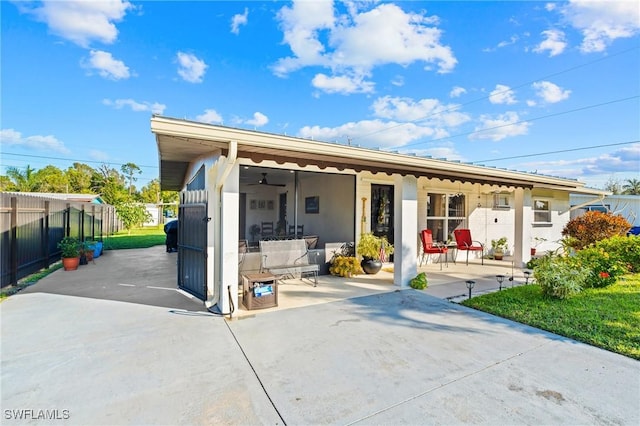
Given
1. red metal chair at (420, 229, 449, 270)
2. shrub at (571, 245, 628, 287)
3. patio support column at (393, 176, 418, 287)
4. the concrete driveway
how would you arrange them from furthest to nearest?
red metal chair at (420, 229, 449, 270) → patio support column at (393, 176, 418, 287) → shrub at (571, 245, 628, 287) → the concrete driveway

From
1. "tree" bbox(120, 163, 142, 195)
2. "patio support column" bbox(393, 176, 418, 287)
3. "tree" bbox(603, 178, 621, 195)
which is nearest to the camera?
"patio support column" bbox(393, 176, 418, 287)

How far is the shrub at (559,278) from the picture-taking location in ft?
16.1

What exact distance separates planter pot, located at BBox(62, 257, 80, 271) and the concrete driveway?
11.5ft

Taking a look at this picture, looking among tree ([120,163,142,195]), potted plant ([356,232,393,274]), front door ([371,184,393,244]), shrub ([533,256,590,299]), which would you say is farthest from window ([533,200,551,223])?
tree ([120,163,142,195])

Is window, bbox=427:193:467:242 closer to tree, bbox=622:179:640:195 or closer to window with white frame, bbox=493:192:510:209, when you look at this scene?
window with white frame, bbox=493:192:510:209

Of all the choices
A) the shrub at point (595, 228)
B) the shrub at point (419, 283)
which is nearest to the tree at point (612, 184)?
the shrub at point (595, 228)

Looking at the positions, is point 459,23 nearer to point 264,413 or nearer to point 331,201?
point 331,201

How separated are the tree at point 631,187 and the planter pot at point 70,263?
180ft

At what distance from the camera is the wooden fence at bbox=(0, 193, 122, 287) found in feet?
19.3

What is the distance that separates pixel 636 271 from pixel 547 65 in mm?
10401

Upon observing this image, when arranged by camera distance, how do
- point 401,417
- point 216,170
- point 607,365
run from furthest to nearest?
point 216,170, point 607,365, point 401,417

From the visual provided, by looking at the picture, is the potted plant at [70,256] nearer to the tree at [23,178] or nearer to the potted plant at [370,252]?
the potted plant at [370,252]

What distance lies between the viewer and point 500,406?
2.34 m

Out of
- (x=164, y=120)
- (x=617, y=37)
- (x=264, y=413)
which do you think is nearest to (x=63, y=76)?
(x=164, y=120)
